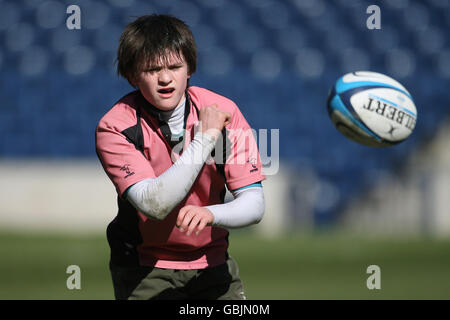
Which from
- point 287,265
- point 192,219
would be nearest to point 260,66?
point 287,265

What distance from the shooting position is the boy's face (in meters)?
2.77

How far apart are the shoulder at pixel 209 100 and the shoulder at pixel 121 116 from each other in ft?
0.87

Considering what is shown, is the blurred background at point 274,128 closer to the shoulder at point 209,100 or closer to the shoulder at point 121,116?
the shoulder at point 209,100

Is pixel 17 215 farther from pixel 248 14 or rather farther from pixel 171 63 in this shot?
pixel 171 63

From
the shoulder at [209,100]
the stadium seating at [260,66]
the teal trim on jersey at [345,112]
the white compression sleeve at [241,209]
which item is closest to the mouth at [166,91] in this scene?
the shoulder at [209,100]

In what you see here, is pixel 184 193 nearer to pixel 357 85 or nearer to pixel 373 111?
pixel 373 111

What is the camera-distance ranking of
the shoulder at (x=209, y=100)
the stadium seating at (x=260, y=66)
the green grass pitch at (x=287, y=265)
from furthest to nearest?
the stadium seating at (x=260, y=66) < the green grass pitch at (x=287, y=265) < the shoulder at (x=209, y=100)

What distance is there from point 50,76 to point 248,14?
3.51 meters

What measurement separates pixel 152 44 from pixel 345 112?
1.29 metres

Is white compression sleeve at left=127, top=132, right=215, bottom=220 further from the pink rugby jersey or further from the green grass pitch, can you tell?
the green grass pitch

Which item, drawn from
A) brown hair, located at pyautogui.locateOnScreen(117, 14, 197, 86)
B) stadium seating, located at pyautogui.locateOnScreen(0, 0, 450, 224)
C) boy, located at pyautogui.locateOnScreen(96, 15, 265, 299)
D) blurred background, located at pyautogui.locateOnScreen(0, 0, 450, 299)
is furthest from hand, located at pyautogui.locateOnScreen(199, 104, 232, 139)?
stadium seating, located at pyautogui.locateOnScreen(0, 0, 450, 224)

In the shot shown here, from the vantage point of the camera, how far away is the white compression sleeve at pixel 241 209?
2682 mm

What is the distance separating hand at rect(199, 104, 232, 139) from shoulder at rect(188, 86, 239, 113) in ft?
0.41

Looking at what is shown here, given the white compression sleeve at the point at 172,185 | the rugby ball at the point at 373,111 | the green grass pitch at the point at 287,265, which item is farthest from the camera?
the green grass pitch at the point at 287,265
